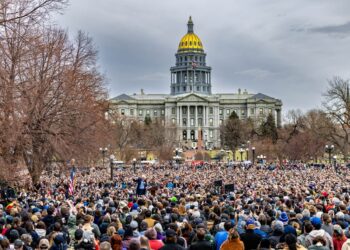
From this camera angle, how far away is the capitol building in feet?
484

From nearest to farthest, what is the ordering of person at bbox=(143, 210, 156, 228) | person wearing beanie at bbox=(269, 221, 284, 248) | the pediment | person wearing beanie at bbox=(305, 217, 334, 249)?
person wearing beanie at bbox=(305, 217, 334, 249), person wearing beanie at bbox=(269, 221, 284, 248), person at bbox=(143, 210, 156, 228), the pediment

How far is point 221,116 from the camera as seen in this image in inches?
6033

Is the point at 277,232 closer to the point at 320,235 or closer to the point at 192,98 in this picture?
the point at 320,235

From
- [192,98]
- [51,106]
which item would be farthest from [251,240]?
[192,98]

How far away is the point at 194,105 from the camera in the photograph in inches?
5832

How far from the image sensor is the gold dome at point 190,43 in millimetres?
167250

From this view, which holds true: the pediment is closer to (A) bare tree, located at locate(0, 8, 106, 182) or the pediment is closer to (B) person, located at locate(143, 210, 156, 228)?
(A) bare tree, located at locate(0, 8, 106, 182)

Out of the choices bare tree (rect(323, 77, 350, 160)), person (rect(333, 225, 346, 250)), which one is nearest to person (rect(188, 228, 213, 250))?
person (rect(333, 225, 346, 250))

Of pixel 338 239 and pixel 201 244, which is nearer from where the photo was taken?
pixel 201 244

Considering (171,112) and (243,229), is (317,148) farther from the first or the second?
(171,112)

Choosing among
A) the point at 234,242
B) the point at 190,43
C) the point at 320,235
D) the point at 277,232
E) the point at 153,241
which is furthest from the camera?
the point at 190,43

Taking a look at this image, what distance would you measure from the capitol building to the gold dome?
51 centimetres

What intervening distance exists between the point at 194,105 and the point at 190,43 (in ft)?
91.6

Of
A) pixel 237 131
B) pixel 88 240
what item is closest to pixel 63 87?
pixel 88 240
